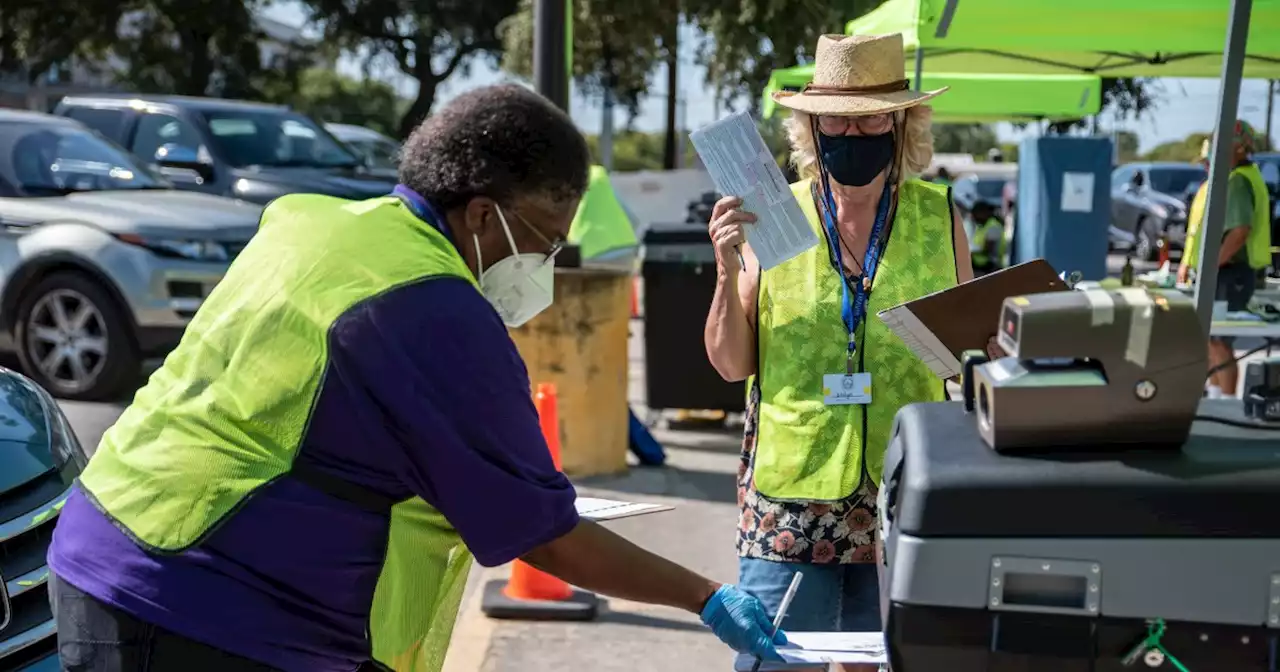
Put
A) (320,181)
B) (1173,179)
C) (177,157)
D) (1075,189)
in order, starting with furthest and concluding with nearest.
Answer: (1173,179)
(1075,189)
(320,181)
(177,157)

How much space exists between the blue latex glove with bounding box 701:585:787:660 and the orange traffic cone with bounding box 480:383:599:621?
271 cm

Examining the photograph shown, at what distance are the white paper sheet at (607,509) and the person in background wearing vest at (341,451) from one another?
0.83ft

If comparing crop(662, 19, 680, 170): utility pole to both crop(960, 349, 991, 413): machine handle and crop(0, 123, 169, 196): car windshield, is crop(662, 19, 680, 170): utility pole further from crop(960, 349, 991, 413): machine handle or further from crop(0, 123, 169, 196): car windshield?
crop(960, 349, 991, 413): machine handle

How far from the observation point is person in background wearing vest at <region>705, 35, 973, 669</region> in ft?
9.39

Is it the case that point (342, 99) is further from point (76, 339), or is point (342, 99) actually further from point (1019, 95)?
point (76, 339)

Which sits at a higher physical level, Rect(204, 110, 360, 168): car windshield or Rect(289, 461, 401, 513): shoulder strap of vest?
Rect(204, 110, 360, 168): car windshield

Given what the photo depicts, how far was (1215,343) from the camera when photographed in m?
7.52

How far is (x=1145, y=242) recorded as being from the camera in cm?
2595

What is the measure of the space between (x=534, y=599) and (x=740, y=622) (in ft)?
9.66

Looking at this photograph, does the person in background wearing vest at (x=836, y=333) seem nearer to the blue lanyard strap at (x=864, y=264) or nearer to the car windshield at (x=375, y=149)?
the blue lanyard strap at (x=864, y=264)

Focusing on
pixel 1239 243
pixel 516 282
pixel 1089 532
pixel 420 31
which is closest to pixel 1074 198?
pixel 1239 243

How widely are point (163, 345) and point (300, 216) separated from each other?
653 cm

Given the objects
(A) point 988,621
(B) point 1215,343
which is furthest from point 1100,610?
(B) point 1215,343

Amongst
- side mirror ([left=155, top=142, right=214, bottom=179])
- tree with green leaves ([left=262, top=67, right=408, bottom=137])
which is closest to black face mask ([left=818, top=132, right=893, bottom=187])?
side mirror ([left=155, top=142, right=214, bottom=179])
